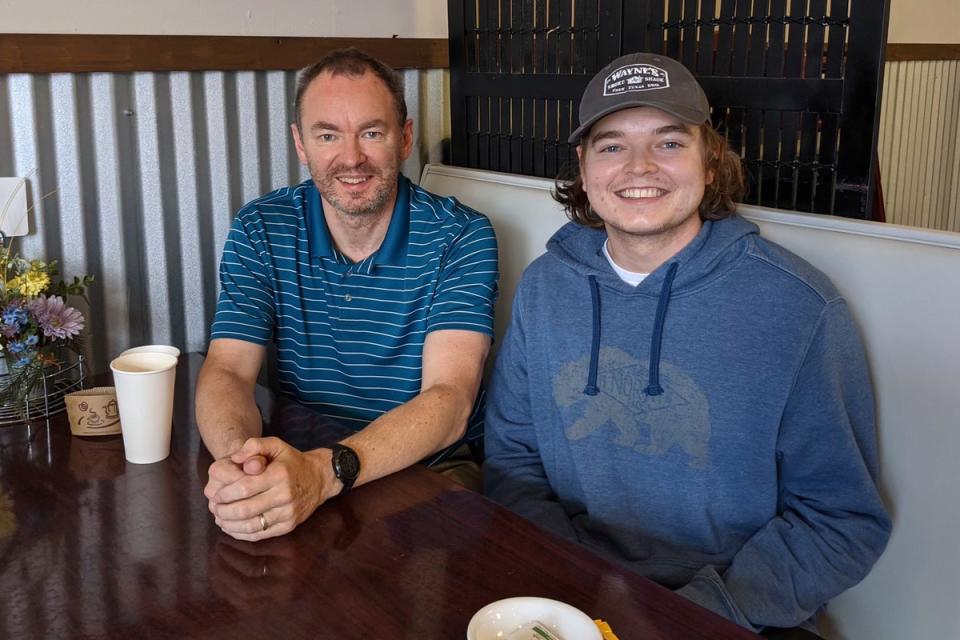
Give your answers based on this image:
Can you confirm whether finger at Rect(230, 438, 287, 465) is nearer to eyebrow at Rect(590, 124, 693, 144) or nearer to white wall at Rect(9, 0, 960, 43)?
eyebrow at Rect(590, 124, 693, 144)

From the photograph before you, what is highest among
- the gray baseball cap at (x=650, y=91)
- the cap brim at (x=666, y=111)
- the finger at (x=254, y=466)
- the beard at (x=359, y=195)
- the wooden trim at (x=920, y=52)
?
the wooden trim at (x=920, y=52)

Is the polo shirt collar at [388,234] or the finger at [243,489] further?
the polo shirt collar at [388,234]

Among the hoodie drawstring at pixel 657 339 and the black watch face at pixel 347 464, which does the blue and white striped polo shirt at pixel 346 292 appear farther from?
the black watch face at pixel 347 464

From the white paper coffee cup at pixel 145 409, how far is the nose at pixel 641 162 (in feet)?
2.80

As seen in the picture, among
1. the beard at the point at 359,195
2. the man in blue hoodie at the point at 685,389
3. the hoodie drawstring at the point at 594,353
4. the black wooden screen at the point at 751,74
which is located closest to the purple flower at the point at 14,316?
the beard at the point at 359,195

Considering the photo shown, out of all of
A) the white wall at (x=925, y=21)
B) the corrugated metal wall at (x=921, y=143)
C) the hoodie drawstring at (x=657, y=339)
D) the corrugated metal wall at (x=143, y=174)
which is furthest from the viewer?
the white wall at (x=925, y=21)

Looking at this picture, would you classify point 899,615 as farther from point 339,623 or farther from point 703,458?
point 339,623

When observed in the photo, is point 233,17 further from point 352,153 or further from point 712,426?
point 712,426

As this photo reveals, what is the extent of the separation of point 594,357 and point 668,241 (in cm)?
24

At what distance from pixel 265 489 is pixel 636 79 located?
3.09ft

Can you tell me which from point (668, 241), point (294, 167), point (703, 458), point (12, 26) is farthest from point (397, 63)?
point (703, 458)

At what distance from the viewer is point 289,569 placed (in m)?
1.23

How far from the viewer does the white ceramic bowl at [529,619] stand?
1.01 m

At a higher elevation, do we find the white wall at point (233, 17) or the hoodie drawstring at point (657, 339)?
the white wall at point (233, 17)
